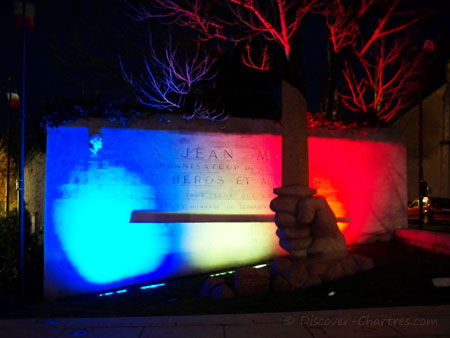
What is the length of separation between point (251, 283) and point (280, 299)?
0.61 meters

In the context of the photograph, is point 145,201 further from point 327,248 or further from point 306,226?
point 327,248

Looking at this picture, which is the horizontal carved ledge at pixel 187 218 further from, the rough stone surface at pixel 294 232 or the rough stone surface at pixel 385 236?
the rough stone surface at pixel 385 236

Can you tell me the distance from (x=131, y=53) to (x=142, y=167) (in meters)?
6.14

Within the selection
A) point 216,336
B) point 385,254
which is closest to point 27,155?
point 216,336

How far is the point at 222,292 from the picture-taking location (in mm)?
7273

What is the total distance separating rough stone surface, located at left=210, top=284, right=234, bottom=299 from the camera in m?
7.27

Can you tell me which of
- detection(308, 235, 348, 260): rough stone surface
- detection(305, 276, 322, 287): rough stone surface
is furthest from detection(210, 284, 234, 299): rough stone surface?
detection(308, 235, 348, 260): rough stone surface

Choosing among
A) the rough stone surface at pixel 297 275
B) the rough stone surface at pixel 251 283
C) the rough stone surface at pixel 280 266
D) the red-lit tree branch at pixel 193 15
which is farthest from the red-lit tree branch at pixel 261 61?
the rough stone surface at pixel 251 283

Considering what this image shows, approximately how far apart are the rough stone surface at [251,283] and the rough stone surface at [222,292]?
178 mm

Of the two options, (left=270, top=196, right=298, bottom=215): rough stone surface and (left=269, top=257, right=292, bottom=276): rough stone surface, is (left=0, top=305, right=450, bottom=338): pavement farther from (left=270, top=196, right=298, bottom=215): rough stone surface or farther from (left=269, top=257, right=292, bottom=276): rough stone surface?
(left=270, top=196, right=298, bottom=215): rough stone surface

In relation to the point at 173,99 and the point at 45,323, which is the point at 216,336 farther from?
the point at 173,99

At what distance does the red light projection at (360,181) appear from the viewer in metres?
10.8

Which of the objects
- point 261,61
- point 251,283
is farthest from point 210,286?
point 261,61

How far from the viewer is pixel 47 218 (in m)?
8.82
